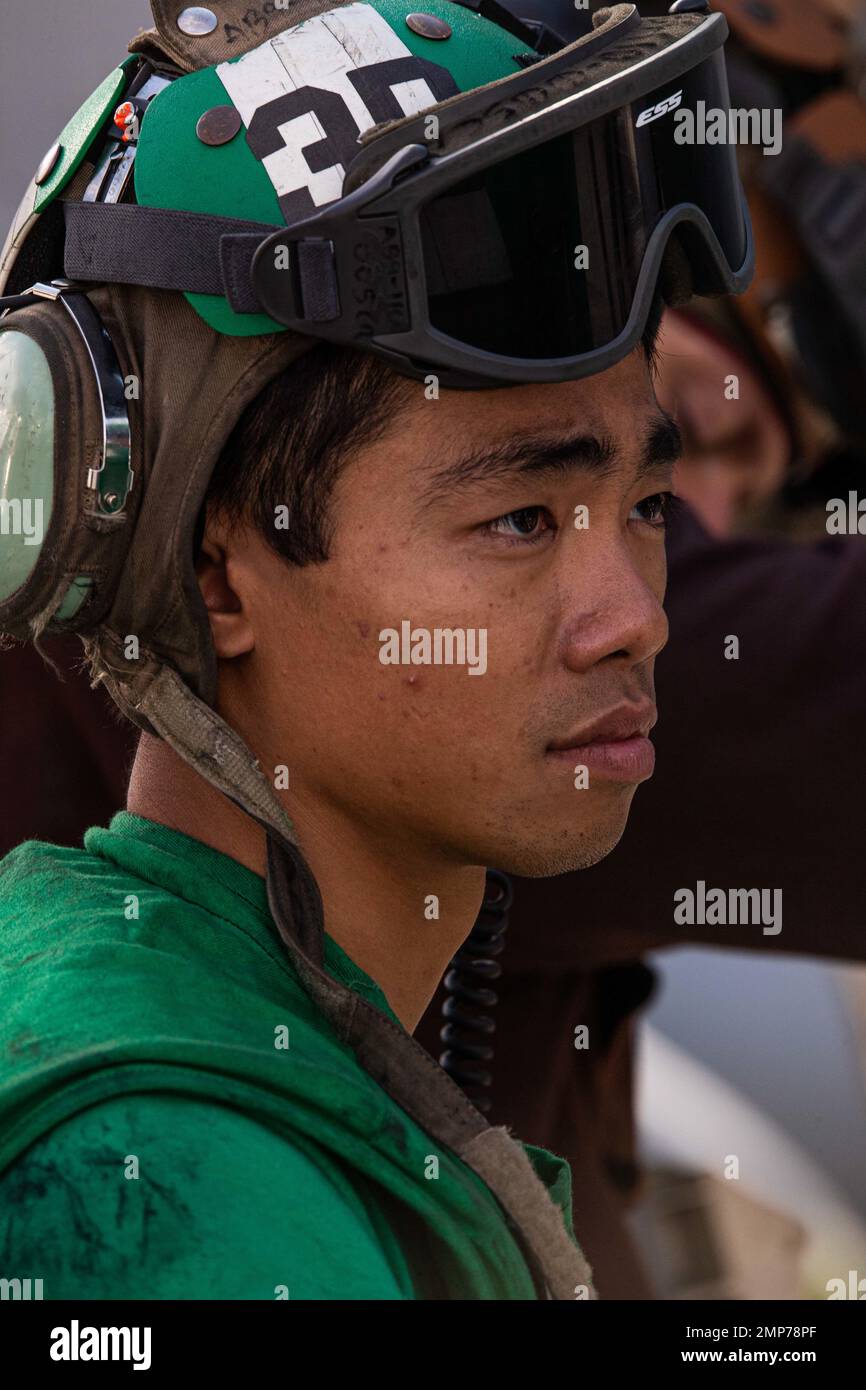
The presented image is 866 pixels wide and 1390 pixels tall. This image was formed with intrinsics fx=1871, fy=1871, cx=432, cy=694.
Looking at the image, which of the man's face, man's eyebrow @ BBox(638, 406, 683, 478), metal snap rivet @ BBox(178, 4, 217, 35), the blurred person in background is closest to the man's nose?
the man's face

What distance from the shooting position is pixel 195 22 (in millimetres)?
2076

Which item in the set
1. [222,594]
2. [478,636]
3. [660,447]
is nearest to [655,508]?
[660,447]

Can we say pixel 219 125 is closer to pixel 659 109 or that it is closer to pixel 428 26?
pixel 428 26

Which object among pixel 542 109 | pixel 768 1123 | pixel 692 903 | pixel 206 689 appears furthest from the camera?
pixel 768 1123

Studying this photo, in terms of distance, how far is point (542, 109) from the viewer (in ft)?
6.34

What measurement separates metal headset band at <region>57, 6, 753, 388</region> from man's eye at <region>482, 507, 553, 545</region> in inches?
5.8

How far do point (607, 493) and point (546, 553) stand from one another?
104 mm

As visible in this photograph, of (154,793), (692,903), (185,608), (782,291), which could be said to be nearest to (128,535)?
(185,608)

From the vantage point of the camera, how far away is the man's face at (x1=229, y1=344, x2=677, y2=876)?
197 centimetres

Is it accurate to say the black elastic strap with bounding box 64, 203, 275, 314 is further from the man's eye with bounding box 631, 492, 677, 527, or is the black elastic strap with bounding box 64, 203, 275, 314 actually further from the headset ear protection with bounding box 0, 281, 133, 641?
the man's eye with bounding box 631, 492, 677, 527

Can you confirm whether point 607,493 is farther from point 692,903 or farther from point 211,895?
point 692,903

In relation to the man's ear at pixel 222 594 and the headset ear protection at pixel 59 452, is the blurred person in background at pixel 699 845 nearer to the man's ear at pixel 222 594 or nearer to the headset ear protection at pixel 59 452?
the man's ear at pixel 222 594

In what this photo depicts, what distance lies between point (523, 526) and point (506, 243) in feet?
0.97

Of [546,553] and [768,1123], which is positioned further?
[768,1123]
